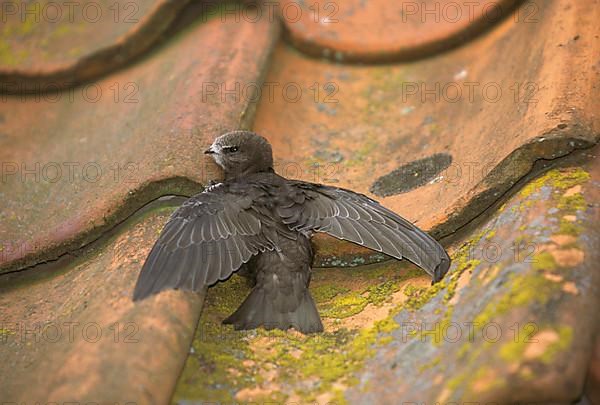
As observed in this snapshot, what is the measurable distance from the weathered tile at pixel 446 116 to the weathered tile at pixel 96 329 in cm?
100

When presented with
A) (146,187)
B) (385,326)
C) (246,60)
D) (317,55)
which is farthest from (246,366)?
(317,55)

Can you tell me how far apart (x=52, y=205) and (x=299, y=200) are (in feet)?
3.51

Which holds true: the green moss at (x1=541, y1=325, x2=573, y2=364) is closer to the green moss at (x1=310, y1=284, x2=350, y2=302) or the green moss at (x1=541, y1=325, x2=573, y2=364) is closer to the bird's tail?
the bird's tail

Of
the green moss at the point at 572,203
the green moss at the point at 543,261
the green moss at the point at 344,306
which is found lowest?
the green moss at the point at 344,306

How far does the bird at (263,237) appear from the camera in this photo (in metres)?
2.59

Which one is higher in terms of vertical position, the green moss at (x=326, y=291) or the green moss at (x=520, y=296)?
the green moss at (x=520, y=296)

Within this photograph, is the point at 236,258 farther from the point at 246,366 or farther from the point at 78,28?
the point at 78,28

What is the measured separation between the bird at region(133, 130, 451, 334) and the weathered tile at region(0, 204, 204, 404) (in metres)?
0.10

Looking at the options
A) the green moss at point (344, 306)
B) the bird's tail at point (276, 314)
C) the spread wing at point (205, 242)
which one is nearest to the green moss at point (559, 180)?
the green moss at point (344, 306)

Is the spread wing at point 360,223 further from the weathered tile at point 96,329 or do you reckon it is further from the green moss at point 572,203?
the weathered tile at point 96,329

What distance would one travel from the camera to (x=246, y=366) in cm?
236

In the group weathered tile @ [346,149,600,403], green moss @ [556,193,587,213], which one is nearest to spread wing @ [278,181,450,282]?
weathered tile @ [346,149,600,403]

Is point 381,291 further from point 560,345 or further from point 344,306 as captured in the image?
point 560,345

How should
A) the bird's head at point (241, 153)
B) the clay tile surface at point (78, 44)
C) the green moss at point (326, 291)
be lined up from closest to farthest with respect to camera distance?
the green moss at point (326, 291) < the bird's head at point (241, 153) < the clay tile surface at point (78, 44)
